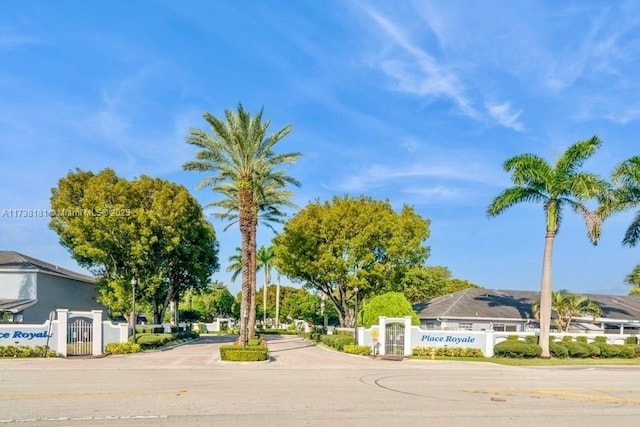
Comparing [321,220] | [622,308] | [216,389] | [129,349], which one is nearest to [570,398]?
[216,389]

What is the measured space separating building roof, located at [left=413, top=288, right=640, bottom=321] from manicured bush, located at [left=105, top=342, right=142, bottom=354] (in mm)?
22049

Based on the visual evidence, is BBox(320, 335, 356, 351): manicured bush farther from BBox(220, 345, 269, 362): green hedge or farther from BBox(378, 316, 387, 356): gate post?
BBox(220, 345, 269, 362): green hedge

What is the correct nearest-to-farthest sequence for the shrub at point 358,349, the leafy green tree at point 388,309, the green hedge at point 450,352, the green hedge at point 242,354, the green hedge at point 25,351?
the green hedge at point 242,354
the green hedge at point 25,351
the green hedge at point 450,352
the shrub at point 358,349
the leafy green tree at point 388,309

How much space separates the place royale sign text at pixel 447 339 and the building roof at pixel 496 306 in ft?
25.5

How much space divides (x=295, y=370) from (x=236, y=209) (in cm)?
1875

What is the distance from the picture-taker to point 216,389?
16.9 meters

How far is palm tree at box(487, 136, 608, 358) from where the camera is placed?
33.8 m

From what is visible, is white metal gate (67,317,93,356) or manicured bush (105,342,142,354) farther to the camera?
manicured bush (105,342,142,354)

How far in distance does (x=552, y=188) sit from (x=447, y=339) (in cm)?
1110

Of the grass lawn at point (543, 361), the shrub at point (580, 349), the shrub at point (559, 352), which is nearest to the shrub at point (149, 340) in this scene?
the grass lawn at point (543, 361)

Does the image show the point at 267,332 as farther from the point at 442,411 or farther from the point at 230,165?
the point at 442,411

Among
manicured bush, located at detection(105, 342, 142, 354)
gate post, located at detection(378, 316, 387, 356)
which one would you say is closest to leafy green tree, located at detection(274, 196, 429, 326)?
gate post, located at detection(378, 316, 387, 356)

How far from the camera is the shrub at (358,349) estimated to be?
3554 cm

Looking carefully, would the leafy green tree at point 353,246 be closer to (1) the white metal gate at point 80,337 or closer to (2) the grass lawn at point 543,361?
(2) the grass lawn at point 543,361
